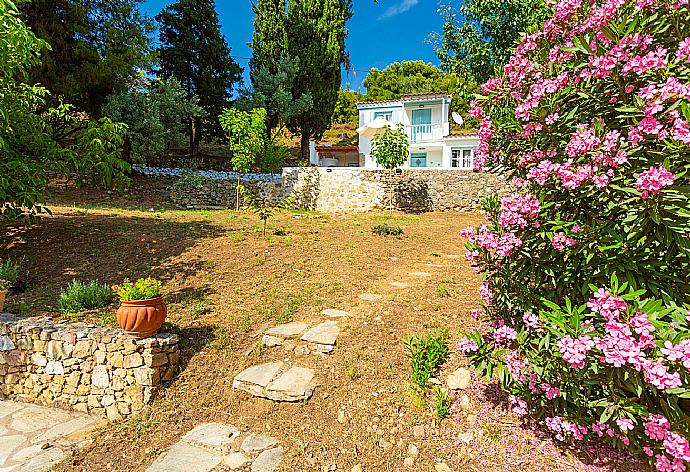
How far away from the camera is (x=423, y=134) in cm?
2147

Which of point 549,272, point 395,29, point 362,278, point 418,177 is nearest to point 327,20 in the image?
point 395,29

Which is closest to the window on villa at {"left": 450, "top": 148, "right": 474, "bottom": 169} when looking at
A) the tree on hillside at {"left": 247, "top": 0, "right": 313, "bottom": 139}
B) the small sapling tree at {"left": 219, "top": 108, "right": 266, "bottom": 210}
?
the tree on hillside at {"left": 247, "top": 0, "right": 313, "bottom": 139}

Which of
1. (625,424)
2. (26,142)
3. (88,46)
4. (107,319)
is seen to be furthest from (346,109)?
(625,424)

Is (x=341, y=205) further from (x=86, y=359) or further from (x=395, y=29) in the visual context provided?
(x=395, y=29)

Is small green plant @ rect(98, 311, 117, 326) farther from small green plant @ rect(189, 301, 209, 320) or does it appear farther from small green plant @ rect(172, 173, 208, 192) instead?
small green plant @ rect(172, 173, 208, 192)

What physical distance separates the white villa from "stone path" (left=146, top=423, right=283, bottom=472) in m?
17.9

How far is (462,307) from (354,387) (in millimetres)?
1612

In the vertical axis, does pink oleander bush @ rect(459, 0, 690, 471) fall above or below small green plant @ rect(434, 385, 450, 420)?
above

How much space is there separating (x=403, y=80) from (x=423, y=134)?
11.7 meters

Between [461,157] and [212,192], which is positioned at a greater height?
[461,157]

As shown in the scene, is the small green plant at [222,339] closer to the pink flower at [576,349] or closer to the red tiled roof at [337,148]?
the pink flower at [576,349]

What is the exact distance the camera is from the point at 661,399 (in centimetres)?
191

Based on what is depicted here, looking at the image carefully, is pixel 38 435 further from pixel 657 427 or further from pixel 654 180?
pixel 654 180

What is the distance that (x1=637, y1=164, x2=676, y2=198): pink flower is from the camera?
1760 mm
